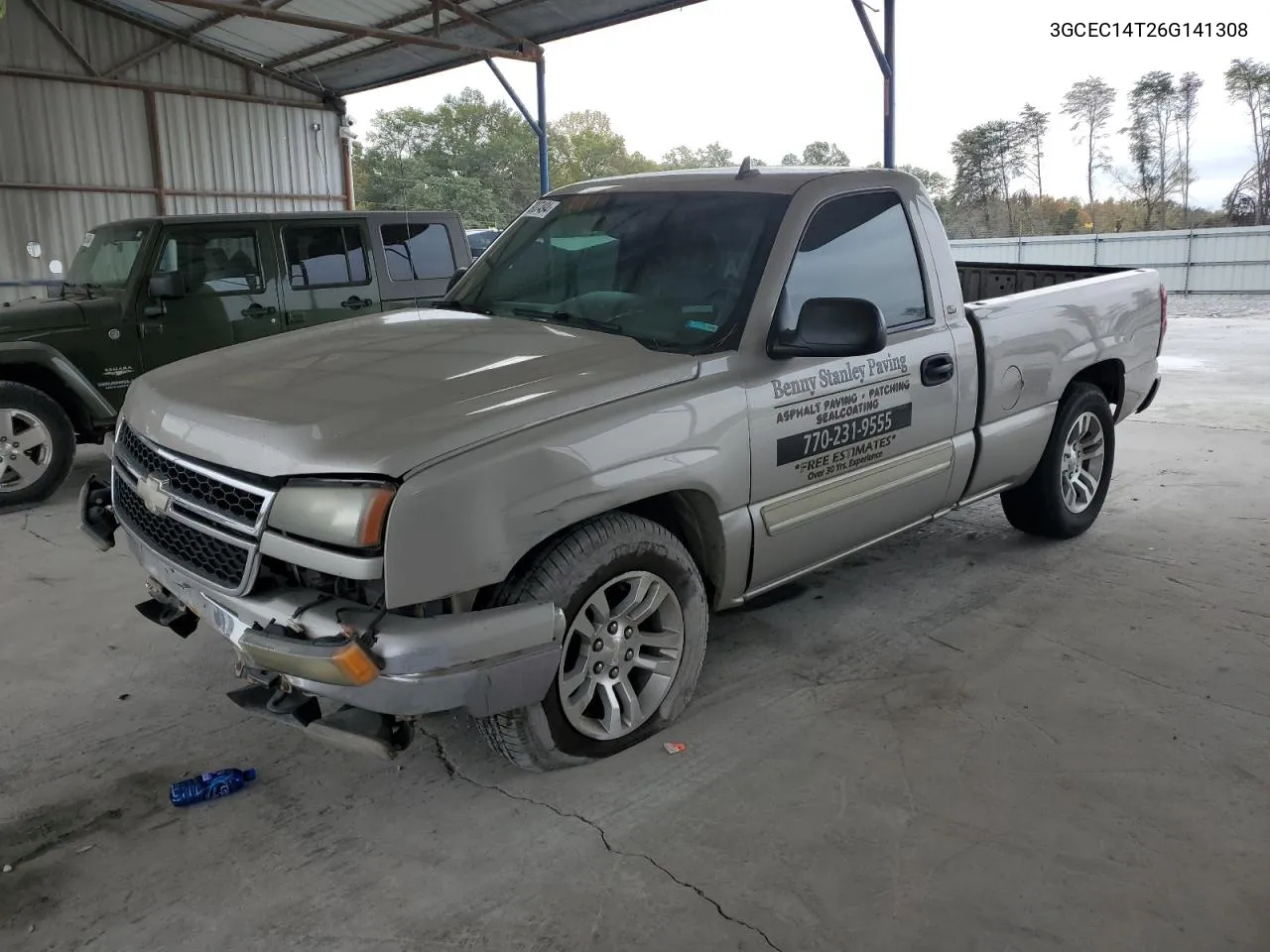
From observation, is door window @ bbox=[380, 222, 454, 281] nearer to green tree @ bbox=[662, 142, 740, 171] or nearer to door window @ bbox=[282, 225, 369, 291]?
door window @ bbox=[282, 225, 369, 291]

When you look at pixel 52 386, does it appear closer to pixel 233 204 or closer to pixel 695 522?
pixel 695 522

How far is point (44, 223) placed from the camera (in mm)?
16328

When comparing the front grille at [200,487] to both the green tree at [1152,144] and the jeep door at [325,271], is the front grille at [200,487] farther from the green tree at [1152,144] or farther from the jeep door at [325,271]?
the green tree at [1152,144]

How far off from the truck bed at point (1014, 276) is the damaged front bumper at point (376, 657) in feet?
11.9

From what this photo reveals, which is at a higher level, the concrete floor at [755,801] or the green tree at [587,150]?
the green tree at [587,150]

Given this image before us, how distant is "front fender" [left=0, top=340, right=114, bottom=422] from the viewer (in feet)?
20.5

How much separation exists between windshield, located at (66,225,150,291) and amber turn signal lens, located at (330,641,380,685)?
5.51 meters

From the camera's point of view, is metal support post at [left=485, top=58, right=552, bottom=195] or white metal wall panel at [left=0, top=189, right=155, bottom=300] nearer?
metal support post at [left=485, top=58, right=552, bottom=195]

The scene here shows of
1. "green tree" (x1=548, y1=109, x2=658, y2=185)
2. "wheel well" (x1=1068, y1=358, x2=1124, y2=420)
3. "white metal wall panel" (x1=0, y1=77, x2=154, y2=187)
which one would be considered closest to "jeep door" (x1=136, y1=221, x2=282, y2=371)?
"wheel well" (x1=1068, y1=358, x2=1124, y2=420)

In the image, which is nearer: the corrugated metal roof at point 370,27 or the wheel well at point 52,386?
the wheel well at point 52,386

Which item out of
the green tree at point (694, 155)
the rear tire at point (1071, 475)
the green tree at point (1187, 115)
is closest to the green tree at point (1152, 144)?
the green tree at point (1187, 115)

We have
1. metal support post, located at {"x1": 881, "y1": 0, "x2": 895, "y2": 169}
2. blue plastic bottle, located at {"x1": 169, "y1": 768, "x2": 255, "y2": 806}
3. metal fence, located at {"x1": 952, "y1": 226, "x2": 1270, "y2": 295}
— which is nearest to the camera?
blue plastic bottle, located at {"x1": 169, "y1": 768, "x2": 255, "y2": 806}

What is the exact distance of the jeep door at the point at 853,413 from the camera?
3.40m

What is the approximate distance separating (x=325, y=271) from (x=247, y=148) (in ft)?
42.3
